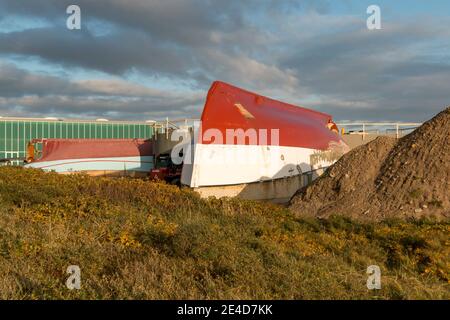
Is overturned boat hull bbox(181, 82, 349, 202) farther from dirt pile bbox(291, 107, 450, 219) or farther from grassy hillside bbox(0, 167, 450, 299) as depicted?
grassy hillside bbox(0, 167, 450, 299)

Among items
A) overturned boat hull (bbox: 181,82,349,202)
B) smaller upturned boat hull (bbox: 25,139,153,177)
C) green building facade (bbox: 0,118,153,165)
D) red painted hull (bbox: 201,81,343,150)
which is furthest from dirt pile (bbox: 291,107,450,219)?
green building facade (bbox: 0,118,153,165)

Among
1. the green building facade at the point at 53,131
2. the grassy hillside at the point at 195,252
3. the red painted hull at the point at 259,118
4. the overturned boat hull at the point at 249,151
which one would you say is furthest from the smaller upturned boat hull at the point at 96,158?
the grassy hillside at the point at 195,252

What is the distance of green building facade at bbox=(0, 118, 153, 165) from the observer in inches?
1793

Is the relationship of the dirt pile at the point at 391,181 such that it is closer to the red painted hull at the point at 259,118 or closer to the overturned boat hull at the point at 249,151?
the overturned boat hull at the point at 249,151

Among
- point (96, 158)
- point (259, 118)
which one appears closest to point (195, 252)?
point (259, 118)

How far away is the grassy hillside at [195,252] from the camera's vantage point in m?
6.60

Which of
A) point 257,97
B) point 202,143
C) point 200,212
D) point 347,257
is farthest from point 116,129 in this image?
point 347,257

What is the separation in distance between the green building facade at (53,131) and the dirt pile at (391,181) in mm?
28960

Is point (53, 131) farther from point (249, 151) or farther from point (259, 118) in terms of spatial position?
point (249, 151)

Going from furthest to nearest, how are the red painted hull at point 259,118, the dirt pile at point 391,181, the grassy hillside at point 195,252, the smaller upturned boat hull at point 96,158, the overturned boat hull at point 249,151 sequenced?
the smaller upturned boat hull at point 96,158, the red painted hull at point 259,118, the overturned boat hull at point 249,151, the dirt pile at point 391,181, the grassy hillside at point 195,252

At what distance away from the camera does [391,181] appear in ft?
52.9

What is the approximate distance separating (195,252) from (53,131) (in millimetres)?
42731
